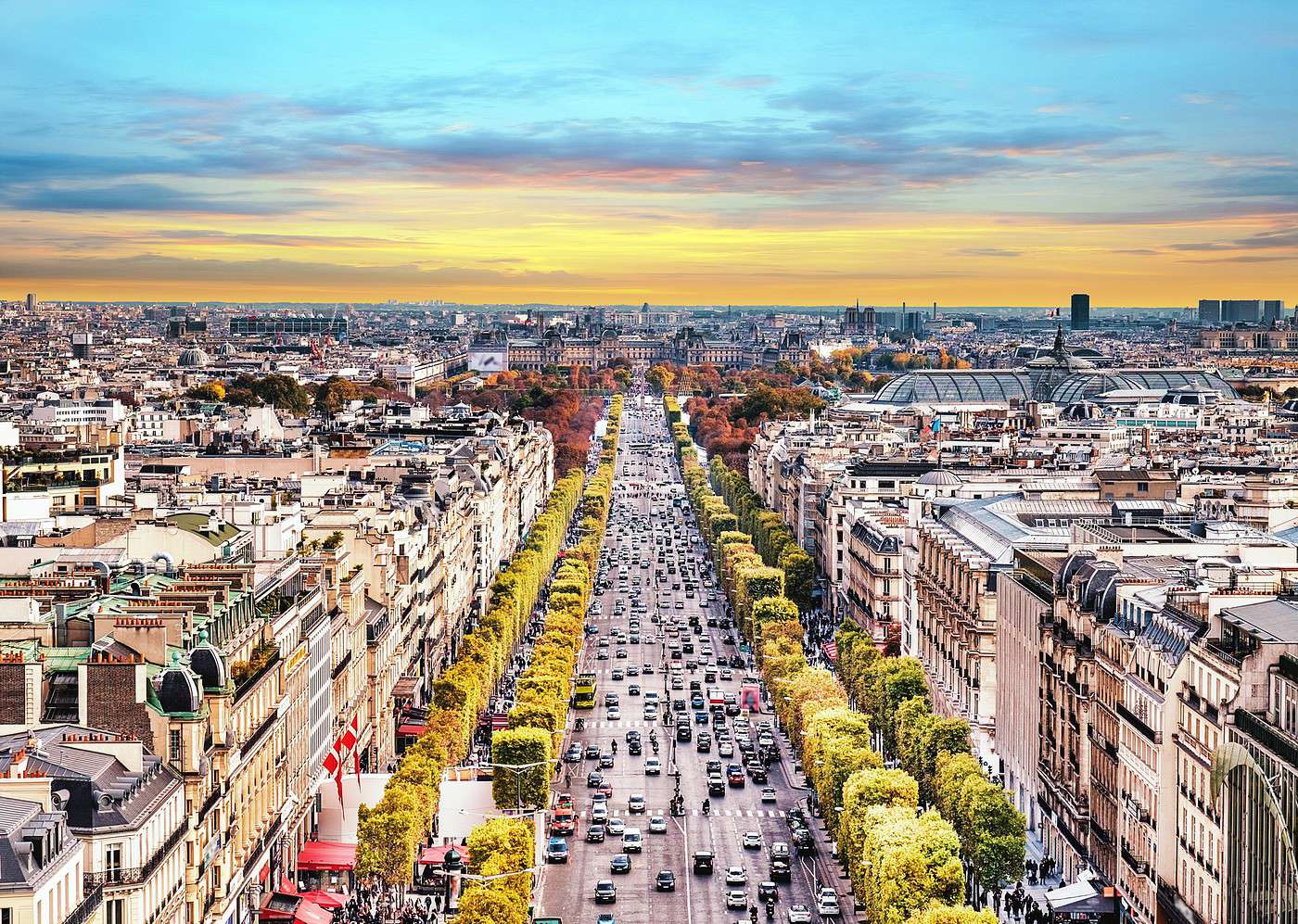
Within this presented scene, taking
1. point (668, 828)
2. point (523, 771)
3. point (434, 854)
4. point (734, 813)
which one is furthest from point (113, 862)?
point (734, 813)

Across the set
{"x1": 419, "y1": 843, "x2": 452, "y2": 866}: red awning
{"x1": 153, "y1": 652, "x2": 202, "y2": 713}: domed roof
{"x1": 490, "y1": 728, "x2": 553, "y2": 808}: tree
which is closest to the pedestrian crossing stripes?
{"x1": 490, "y1": 728, "x2": 553, "y2": 808}: tree

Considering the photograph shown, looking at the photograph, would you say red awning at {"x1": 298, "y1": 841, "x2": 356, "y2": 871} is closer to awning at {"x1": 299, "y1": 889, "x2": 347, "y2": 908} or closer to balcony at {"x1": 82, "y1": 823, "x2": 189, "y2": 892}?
awning at {"x1": 299, "y1": 889, "x2": 347, "y2": 908}

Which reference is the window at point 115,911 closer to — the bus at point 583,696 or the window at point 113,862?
the window at point 113,862

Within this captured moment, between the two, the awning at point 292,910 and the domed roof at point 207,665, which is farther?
the awning at point 292,910

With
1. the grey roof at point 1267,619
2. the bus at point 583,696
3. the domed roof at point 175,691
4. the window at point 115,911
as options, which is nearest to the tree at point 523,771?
the bus at point 583,696

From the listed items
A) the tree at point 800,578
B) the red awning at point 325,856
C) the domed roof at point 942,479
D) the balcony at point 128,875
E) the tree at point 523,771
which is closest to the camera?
the balcony at point 128,875

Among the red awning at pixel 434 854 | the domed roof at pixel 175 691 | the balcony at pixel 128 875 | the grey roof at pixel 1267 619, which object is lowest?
the red awning at pixel 434 854

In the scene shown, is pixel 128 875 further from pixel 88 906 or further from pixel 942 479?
pixel 942 479
